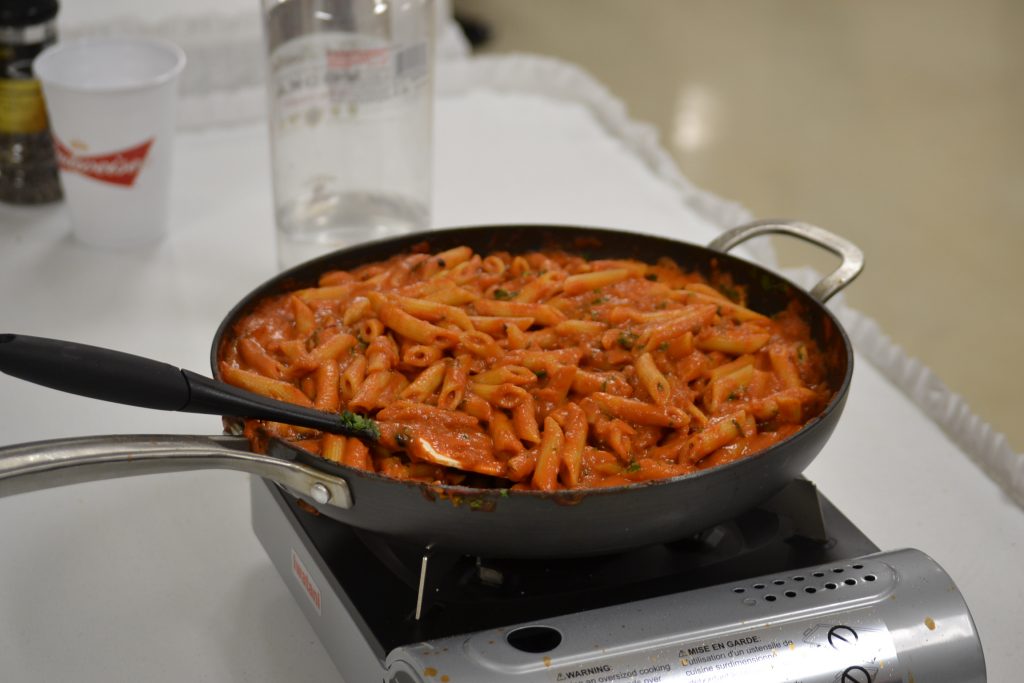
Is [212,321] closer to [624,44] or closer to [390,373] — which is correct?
[390,373]

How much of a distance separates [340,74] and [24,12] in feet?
1.44

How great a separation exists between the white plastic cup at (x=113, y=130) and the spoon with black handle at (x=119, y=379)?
0.71m

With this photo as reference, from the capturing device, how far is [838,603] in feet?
2.74

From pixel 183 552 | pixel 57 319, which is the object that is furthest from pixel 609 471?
pixel 57 319

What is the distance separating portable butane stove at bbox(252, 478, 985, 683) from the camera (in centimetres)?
79

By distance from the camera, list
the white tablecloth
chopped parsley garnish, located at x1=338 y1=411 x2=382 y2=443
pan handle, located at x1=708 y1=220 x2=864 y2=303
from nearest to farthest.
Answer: chopped parsley garnish, located at x1=338 y1=411 x2=382 y2=443 → the white tablecloth → pan handle, located at x1=708 y1=220 x2=864 y2=303

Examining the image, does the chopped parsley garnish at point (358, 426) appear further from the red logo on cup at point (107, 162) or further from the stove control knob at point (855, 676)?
the red logo on cup at point (107, 162)

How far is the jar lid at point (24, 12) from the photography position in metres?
1.53

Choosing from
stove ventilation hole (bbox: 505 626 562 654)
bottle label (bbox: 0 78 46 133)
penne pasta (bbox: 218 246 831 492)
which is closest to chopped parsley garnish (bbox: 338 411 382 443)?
penne pasta (bbox: 218 246 831 492)

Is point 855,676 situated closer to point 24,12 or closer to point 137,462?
point 137,462

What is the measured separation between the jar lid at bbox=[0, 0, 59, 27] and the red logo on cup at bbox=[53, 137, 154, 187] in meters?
0.18

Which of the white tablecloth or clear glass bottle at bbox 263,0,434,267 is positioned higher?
clear glass bottle at bbox 263,0,434,267

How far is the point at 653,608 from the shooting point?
835 mm

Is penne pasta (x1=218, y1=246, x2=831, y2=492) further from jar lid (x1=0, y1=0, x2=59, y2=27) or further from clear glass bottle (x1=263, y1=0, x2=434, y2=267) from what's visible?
jar lid (x1=0, y1=0, x2=59, y2=27)
